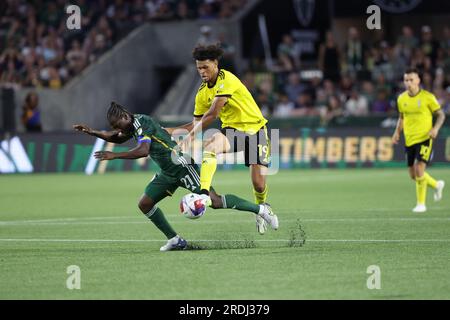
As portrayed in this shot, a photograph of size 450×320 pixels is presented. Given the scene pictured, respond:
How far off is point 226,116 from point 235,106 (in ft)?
0.76

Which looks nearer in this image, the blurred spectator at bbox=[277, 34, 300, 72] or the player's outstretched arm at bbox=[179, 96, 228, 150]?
the player's outstretched arm at bbox=[179, 96, 228, 150]

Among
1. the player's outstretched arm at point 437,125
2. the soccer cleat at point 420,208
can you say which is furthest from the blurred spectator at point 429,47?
the soccer cleat at point 420,208

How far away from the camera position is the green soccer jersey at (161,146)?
11438 mm

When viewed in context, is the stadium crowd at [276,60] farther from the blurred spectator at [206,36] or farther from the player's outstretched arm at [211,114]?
the player's outstretched arm at [211,114]

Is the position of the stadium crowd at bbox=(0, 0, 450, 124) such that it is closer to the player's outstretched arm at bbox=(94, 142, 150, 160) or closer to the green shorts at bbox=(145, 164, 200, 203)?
the green shorts at bbox=(145, 164, 200, 203)

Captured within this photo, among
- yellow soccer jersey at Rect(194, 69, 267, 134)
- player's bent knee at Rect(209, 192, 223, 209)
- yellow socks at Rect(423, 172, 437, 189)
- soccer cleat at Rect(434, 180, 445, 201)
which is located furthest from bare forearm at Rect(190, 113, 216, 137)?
soccer cleat at Rect(434, 180, 445, 201)

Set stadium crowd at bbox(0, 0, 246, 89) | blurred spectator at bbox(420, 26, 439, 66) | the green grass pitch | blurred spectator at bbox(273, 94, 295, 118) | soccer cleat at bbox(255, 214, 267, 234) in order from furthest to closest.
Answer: stadium crowd at bbox(0, 0, 246, 89), blurred spectator at bbox(273, 94, 295, 118), blurred spectator at bbox(420, 26, 439, 66), soccer cleat at bbox(255, 214, 267, 234), the green grass pitch

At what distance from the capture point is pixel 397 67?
97.0 feet

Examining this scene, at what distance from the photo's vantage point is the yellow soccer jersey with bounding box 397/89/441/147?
55.0ft

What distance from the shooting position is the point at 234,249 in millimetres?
11555

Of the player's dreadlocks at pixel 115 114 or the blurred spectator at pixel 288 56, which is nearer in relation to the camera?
the player's dreadlocks at pixel 115 114

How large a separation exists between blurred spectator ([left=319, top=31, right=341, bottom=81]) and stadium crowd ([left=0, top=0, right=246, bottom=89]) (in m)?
4.61

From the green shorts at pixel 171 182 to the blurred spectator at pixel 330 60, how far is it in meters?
19.1
